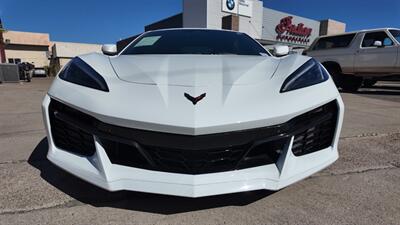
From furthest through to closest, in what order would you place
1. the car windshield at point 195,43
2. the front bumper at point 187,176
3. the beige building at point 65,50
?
the beige building at point 65,50 → the car windshield at point 195,43 → the front bumper at point 187,176

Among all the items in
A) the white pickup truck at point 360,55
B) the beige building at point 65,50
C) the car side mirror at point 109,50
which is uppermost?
the car side mirror at point 109,50

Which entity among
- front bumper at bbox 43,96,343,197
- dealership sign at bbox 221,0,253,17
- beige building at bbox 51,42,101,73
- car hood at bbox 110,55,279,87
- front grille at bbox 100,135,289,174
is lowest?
beige building at bbox 51,42,101,73

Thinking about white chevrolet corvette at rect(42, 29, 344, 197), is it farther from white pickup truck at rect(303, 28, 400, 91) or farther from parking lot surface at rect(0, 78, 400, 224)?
white pickup truck at rect(303, 28, 400, 91)

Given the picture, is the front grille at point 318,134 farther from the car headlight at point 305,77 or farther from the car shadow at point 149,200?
the car shadow at point 149,200

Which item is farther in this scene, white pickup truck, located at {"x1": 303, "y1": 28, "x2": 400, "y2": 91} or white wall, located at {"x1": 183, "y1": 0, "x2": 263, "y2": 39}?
white wall, located at {"x1": 183, "y1": 0, "x2": 263, "y2": 39}

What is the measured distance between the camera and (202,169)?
1.50 m

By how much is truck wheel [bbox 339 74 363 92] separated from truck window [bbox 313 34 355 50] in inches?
40.1

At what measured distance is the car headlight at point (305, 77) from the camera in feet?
5.59

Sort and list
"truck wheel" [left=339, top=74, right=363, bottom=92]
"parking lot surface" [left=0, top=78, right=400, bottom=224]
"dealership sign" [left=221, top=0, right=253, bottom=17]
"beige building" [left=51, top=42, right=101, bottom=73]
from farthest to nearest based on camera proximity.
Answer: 1. "beige building" [left=51, top=42, right=101, bottom=73]
2. "dealership sign" [left=221, top=0, right=253, bottom=17]
3. "truck wheel" [left=339, top=74, right=363, bottom=92]
4. "parking lot surface" [left=0, top=78, right=400, bottom=224]

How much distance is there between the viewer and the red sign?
23.2 meters

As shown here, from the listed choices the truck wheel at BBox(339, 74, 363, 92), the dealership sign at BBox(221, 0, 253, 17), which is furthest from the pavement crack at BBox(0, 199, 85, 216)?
the dealership sign at BBox(221, 0, 253, 17)

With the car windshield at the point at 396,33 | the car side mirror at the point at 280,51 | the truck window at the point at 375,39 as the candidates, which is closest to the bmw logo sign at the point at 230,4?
the truck window at the point at 375,39

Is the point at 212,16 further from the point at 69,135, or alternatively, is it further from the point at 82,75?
the point at 69,135

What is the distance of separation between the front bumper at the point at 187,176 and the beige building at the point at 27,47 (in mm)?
48078
